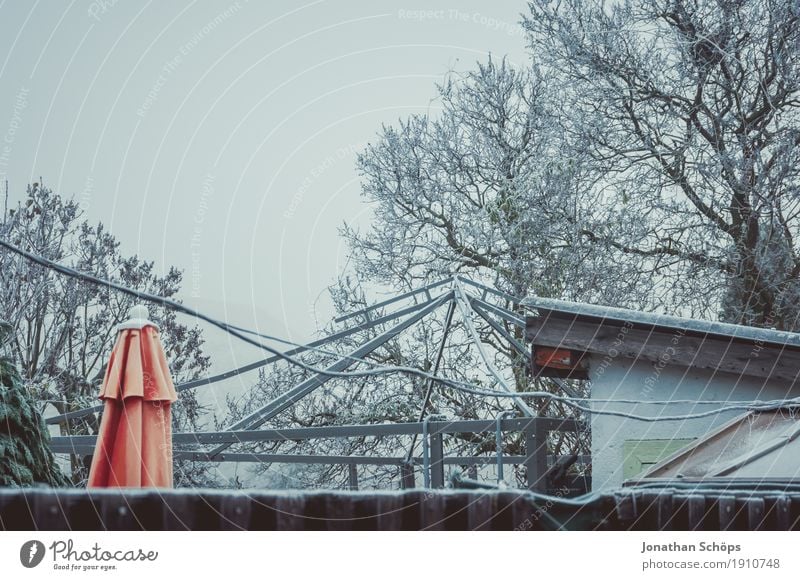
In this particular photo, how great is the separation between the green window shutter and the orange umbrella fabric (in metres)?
2.80

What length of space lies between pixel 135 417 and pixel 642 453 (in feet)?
10.0

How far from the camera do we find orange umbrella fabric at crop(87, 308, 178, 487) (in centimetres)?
368

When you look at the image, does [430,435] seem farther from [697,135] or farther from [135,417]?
[697,135]

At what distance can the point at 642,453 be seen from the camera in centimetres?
515

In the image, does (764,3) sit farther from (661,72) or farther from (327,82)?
(327,82)

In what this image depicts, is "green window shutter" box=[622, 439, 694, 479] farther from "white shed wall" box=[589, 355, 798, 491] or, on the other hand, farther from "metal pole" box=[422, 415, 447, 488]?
"metal pole" box=[422, 415, 447, 488]

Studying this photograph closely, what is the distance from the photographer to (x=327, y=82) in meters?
8.91

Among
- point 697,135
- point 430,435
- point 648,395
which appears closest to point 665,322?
point 648,395

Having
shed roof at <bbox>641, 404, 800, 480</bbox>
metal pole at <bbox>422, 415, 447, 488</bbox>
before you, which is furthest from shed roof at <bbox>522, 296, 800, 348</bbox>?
metal pole at <bbox>422, 415, 447, 488</bbox>

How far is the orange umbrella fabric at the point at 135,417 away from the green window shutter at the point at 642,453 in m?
2.80

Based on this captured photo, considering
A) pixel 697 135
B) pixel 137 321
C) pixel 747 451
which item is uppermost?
pixel 697 135

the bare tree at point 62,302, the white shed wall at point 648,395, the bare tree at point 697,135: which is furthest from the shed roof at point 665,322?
the bare tree at point 62,302
